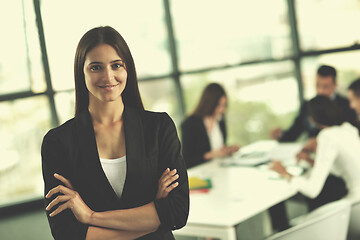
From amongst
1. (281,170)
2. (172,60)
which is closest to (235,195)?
(281,170)

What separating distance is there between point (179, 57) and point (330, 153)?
303cm

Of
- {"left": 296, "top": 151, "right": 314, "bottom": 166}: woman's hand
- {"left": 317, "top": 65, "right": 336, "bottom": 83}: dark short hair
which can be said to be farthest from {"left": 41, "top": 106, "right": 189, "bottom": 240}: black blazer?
{"left": 317, "top": 65, "right": 336, "bottom": 83}: dark short hair

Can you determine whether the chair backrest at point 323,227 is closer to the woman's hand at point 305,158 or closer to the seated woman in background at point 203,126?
the woman's hand at point 305,158

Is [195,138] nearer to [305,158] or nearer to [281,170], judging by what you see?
[305,158]

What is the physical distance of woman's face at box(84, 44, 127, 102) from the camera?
1545 millimetres

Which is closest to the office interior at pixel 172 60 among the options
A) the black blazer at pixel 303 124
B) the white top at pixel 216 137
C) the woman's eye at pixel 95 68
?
the black blazer at pixel 303 124

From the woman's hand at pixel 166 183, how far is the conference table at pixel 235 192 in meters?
0.66

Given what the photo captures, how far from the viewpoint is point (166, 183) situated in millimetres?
1578

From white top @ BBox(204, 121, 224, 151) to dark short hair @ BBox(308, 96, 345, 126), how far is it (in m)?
1.28

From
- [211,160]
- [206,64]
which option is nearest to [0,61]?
[206,64]

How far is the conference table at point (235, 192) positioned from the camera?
222 cm

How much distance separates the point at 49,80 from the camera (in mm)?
4781

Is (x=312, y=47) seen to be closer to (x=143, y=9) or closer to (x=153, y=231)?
(x=143, y=9)

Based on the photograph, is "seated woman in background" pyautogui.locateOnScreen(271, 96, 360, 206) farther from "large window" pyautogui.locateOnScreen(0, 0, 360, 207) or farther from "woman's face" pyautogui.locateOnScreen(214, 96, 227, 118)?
"large window" pyautogui.locateOnScreen(0, 0, 360, 207)
